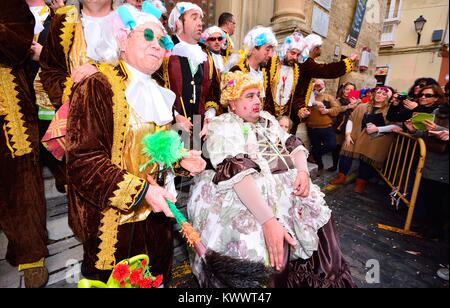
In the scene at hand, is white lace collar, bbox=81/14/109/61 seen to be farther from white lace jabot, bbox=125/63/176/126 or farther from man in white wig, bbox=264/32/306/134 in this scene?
man in white wig, bbox=264/32/306/134

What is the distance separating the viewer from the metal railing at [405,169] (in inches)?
138

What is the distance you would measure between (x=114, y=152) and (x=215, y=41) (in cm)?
262

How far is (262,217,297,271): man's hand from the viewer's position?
167cm

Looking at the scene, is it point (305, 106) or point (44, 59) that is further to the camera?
point (305, 106)

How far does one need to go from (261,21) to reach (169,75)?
405 cm

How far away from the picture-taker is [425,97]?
142 inches

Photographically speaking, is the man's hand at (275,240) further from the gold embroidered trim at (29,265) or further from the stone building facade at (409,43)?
the stone building facade at (409,43)

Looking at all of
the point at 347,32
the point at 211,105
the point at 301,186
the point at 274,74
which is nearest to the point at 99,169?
the point at 301,186

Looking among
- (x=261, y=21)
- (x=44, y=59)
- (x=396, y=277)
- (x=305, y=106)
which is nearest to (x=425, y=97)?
(x=305, y=106)

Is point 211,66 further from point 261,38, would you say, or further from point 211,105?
point 261,38

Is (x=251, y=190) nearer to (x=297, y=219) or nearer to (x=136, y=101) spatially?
(x=297, y=219)

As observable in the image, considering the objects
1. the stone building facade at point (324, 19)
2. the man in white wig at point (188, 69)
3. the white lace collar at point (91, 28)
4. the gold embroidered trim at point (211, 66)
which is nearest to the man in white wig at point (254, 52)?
the gold embroidered trim at point (211, 66)

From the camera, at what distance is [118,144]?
55.5 inches

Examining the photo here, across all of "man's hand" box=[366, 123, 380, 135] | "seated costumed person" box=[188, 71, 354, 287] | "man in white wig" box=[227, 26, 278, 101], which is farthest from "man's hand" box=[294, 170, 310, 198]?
"man's hand" box=[366, 123, 380, 135]
